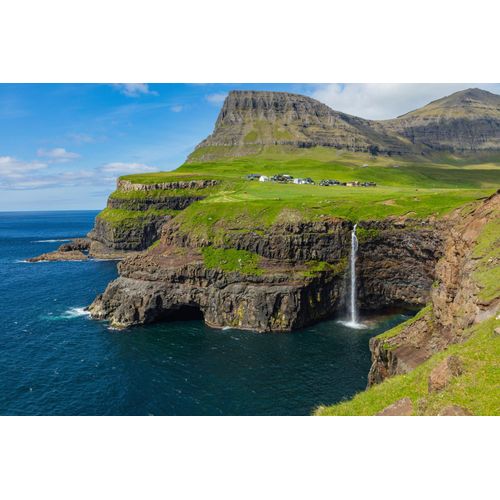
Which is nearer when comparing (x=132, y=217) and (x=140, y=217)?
(x=140, y=217)

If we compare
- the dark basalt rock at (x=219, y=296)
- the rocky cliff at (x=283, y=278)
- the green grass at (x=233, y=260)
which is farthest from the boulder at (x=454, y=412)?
the green grass at (x=233, y=260)

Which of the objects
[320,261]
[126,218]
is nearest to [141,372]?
[320,261]

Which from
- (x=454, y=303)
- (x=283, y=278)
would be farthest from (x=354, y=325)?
(x=454, y=303)

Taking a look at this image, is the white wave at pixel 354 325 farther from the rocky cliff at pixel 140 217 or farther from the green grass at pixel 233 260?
the rocky cliff at pixel 140 217

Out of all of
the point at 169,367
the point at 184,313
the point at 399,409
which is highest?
the point at 399,409

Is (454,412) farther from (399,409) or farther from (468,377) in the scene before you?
(399,409)

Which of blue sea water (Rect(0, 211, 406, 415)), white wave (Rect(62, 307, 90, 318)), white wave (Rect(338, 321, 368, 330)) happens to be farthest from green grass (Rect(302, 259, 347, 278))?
white wave (Rect(62, 307, 90, 318))

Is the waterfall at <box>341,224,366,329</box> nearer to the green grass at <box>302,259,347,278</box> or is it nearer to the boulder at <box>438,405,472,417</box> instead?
the green grass at <box>302,259,347,278</box>
